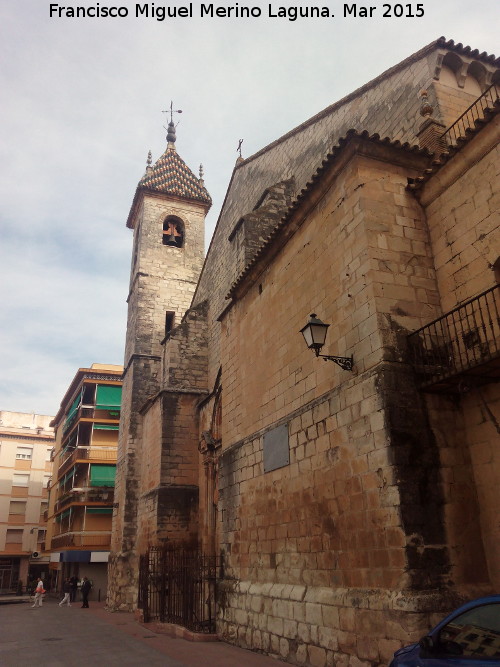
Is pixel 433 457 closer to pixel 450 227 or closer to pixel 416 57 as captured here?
pixel 450 227

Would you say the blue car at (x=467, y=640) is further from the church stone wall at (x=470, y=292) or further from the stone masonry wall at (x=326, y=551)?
the church stone wall at (x=470, y=292)

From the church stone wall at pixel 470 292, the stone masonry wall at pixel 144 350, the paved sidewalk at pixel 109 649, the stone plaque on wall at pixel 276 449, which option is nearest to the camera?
the church stone wall at pixel 470 292

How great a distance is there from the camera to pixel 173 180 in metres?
24.4

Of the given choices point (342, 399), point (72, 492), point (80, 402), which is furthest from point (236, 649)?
point (80, 402)

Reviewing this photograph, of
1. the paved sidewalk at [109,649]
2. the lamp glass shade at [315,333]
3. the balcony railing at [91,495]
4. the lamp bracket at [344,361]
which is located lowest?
the paved sidewalk at [109,649]

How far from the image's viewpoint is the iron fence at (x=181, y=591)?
1012cm

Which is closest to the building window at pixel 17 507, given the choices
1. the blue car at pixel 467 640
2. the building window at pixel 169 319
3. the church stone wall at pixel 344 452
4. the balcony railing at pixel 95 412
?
the balcony railing at pixel 95 412

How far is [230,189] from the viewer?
58.1 feet

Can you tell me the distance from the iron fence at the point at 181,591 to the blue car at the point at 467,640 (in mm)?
6793

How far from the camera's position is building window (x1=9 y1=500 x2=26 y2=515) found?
38750 mm

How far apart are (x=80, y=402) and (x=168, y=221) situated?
1270cm

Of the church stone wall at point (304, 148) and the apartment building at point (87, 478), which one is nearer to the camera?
the church stone wall at point (304, 148)

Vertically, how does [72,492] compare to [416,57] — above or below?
below

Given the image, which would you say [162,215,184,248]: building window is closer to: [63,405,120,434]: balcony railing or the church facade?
[63,405,120,434]: balcony railing
